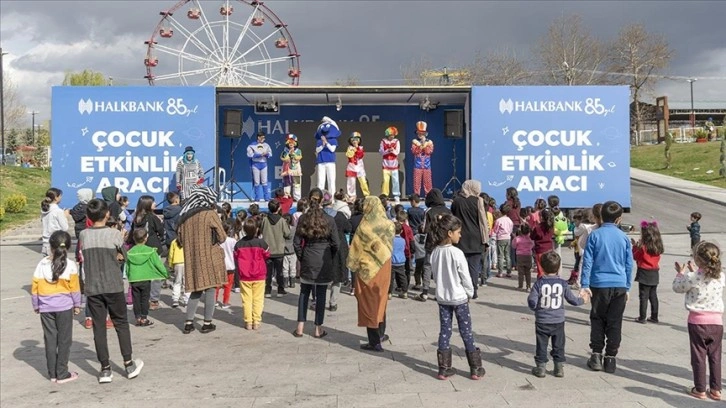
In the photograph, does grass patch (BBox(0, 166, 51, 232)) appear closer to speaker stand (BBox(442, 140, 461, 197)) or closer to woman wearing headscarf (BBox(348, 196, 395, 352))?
speaker stand (BBox(442, 140, 461, 197))

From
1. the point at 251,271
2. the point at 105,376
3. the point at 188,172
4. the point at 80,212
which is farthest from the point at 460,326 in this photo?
the point at 188,172

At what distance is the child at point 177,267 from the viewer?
337 inches

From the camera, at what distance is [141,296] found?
782 cm

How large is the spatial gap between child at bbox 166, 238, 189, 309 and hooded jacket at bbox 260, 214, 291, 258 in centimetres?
126

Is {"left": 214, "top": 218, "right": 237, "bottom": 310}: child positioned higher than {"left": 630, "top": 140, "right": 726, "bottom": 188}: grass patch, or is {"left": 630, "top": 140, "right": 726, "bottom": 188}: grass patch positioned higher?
{"left": 630, "top": 140, "right": 726, "bottom": 188}: grass patch

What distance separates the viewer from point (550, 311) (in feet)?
17.7

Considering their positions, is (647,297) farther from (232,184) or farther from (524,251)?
(232,184)

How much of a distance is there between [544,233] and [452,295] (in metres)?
4.13

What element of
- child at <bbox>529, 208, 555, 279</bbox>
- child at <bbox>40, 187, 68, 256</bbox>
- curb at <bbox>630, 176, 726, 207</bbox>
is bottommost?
child at <bbox>529, 208, 555, 279</bbox>

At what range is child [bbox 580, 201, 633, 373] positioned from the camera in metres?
5.62

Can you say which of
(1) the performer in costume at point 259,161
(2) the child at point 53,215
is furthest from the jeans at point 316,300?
(1) the performer in costume at point 259,161

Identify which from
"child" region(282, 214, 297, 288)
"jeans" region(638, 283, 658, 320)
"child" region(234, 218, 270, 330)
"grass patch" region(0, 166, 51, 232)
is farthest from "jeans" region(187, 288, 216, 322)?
"grass patch" region(0, 166, 51, 232)

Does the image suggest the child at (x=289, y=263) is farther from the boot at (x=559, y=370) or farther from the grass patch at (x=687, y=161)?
the grass patch at (x=687, y=161)

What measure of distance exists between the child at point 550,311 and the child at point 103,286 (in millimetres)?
3607
